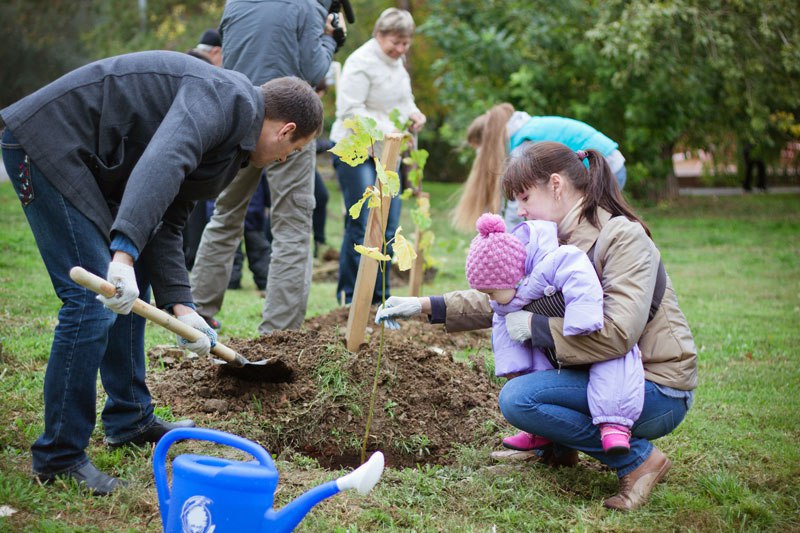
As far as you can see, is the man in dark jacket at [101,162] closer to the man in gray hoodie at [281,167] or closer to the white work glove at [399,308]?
the white work glove at [399,308]

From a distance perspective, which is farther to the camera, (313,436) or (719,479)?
(313,436)

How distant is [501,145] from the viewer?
18.4 ft

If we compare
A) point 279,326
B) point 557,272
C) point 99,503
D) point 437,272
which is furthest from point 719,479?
point 437,272

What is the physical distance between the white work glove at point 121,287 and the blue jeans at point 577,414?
55.0 inches

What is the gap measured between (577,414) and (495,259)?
641 millimetres

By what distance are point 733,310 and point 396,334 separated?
328 cm

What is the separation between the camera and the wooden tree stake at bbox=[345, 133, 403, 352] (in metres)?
3.75

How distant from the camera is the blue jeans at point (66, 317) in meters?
2.61

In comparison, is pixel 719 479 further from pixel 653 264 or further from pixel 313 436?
pixel 313 436

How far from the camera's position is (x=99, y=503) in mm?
2635

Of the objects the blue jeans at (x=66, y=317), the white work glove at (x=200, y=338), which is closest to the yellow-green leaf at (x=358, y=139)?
the white work glove at (x=200, y=338)

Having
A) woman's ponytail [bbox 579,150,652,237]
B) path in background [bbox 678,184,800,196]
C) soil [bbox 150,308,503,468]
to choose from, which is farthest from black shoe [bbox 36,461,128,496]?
path in background [bbox 678,184,800,196]

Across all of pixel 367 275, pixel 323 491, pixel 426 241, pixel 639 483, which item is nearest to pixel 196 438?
pixel 323 491

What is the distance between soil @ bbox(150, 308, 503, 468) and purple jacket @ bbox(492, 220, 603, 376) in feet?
1.96
